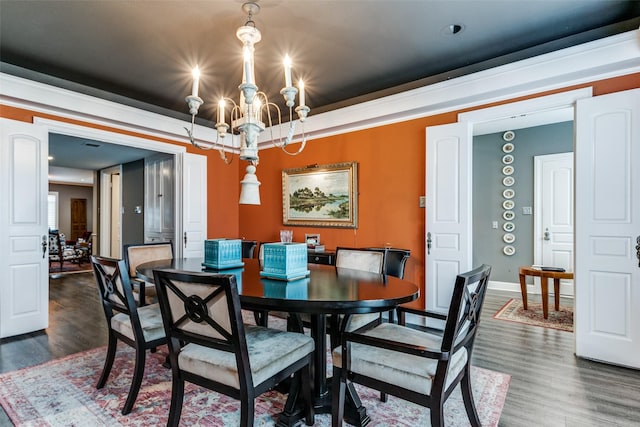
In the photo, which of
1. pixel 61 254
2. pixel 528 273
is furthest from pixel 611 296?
pixel 61 254

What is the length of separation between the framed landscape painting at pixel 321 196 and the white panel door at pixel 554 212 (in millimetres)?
3073

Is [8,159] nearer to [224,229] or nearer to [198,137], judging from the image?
[198,137]

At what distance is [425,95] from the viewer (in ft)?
11.0

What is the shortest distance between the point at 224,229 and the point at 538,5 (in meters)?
4.63

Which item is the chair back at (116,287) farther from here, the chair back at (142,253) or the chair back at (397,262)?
the chair back at (397,262)

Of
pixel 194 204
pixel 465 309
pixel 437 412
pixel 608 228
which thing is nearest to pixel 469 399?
pixel 437 412

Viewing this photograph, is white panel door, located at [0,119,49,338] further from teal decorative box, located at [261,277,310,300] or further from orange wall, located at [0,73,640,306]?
teal decorative box, located at [261,277,310,300]

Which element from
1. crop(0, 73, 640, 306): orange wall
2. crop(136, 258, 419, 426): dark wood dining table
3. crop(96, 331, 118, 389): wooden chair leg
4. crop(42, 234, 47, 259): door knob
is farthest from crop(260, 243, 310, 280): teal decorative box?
crop(42, 234, 47, 259): door knob

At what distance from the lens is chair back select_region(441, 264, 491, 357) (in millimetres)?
1279

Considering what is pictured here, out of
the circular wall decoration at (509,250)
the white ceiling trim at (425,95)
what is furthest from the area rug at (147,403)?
the circular wall decoration at (509,250)

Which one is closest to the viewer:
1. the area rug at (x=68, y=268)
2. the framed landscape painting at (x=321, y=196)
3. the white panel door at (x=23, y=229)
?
the white panel door at (x=23, y=229)

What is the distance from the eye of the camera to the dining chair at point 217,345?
1324 mm

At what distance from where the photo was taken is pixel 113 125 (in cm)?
384

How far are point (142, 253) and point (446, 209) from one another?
3.01 metres
